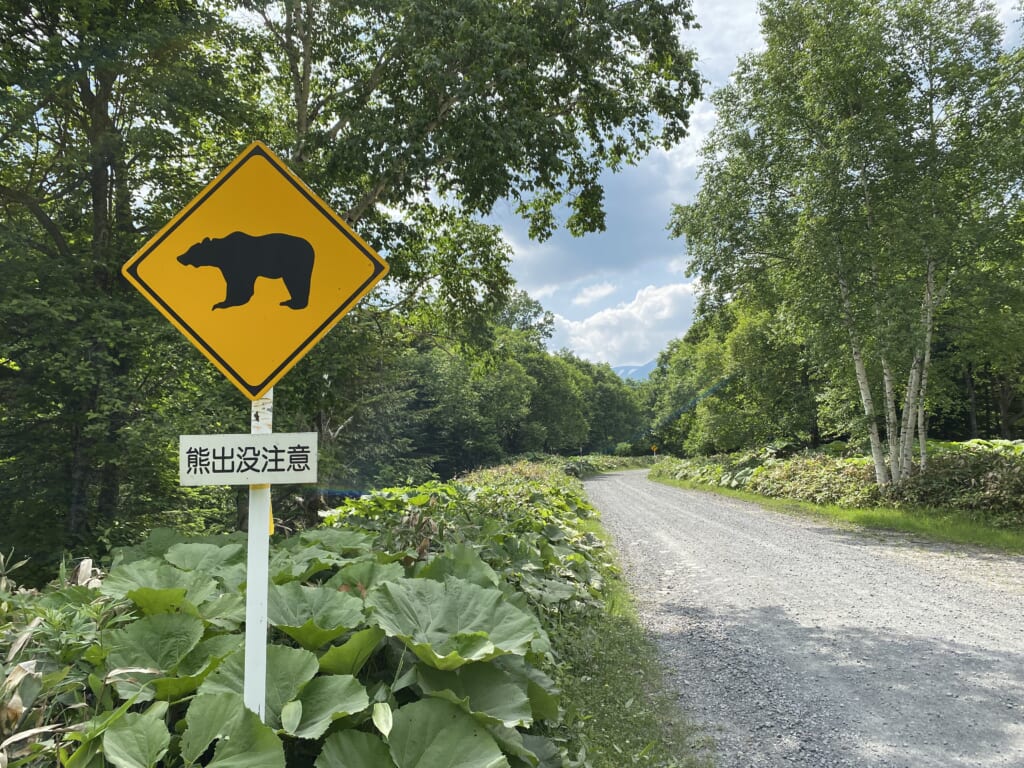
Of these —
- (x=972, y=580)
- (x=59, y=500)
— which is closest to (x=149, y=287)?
(x=59, y=500)

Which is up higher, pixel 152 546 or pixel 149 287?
pixel 149 287

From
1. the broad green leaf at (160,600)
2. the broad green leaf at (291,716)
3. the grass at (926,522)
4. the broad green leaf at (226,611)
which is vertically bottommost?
the grass at (926,522)

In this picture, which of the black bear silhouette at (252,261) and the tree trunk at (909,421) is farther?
the tree trunk at (909,421)

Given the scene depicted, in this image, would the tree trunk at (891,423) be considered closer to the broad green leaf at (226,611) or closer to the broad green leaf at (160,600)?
the broad green leaf at (226,611)

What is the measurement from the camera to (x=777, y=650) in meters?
4.36

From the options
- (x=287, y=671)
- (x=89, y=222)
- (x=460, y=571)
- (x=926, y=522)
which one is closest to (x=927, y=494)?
(x=926, y=522)

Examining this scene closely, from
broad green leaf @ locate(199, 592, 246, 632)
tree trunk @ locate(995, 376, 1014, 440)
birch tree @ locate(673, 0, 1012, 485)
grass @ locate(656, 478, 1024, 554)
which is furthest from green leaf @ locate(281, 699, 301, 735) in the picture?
tree trunk @ locate(995, 376, 1014, 440)

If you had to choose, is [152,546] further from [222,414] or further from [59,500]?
[59,500]

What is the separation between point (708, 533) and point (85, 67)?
10504 millimetres

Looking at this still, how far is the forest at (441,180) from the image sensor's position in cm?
633

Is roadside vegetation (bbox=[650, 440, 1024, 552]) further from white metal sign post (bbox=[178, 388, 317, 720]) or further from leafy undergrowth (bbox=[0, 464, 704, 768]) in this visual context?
white metal sign post (bbox=[178, 388, 317, 720])

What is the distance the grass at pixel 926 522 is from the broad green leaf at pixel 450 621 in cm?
847

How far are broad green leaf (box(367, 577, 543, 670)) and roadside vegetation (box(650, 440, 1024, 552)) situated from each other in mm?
8578

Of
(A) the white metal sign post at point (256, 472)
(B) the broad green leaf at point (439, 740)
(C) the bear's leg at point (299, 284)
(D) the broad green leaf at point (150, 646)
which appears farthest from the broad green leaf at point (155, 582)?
(C) the bear's leg at point (299, 284)
